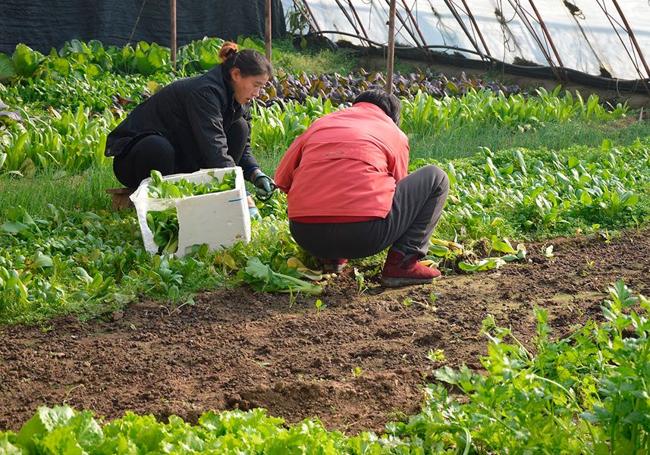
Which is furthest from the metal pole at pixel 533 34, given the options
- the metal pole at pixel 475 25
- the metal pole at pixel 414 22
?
the metal pole at pixel 414 22

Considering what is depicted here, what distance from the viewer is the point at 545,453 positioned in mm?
2742

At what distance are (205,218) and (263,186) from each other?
32.6 inches

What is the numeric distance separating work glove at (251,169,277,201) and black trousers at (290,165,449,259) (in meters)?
1.09

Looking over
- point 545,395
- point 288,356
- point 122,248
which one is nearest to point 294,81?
point 122,248

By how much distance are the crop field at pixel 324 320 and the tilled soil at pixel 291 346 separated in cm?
1

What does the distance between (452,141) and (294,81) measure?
2575 millimetres

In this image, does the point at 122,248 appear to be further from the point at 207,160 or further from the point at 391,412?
the point at 391,412

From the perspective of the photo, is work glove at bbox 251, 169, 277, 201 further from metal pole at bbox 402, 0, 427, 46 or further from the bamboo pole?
metal pole at bbox 402, 0, 427, 46

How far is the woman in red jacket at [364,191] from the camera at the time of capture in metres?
4.72

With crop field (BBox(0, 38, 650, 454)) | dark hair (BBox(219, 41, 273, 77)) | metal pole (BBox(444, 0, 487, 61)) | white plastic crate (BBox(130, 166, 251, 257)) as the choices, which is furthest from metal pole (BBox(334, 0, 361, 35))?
white plastic crate (BBox(130, 166, 251, 257))

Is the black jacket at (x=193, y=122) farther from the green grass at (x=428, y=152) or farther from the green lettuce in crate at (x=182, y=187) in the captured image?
the green grass at (x=428, y=152)

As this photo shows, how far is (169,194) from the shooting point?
17.8ft

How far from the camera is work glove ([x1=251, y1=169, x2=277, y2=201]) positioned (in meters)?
6.02

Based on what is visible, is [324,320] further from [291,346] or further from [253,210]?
[253,210]
